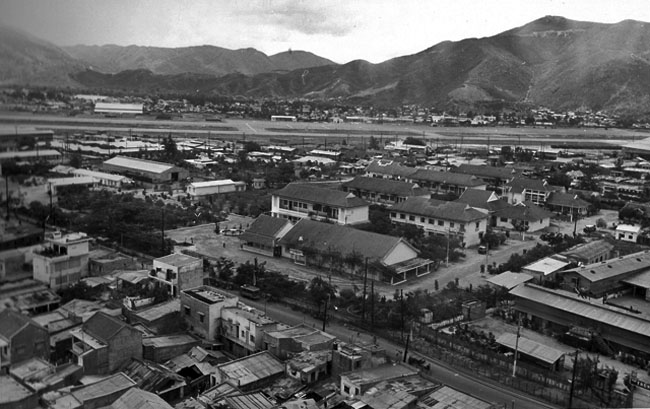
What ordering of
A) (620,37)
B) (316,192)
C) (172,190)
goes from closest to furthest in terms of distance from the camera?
(316,192), (172,190), (620,37)

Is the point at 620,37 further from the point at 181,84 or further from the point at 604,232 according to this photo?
the point at 604,232

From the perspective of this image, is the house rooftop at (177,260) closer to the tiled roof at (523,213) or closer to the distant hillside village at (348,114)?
the tiled roof at (523,213)

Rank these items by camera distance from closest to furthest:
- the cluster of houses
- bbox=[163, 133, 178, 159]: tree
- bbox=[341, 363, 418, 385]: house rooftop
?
the cluster of houses
bbox=[341, 363, 418, 385]: house rooftop
bbox=[163, 133, 178, 159]: tree

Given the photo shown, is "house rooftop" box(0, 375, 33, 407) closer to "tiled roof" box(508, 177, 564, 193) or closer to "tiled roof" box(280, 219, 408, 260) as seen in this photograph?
"tiled roof" box(280, 219, 408, 260)

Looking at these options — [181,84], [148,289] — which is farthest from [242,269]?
[181,84]

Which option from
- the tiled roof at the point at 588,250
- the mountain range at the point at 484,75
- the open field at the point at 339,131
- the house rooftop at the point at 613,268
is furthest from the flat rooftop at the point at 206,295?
the mountain range at the point at 484,75

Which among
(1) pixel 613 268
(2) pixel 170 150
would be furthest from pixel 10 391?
(2) pixel 170 150

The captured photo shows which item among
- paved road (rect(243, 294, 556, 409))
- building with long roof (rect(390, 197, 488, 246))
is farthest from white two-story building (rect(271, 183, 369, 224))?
paved road (rect(243, 294, 556, 409))

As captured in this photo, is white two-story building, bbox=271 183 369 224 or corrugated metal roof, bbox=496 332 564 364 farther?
white two-story building, bbox=271 183 369 224
